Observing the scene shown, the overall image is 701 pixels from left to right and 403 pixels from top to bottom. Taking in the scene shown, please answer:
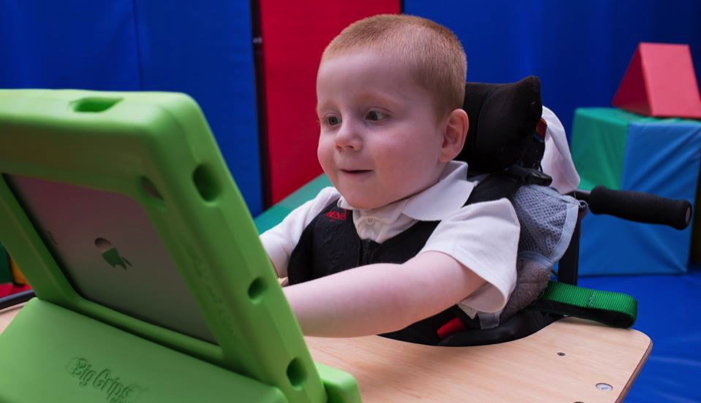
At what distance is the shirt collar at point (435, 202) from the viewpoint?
28.3 inches

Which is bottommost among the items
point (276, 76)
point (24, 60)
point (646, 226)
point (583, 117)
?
point (646, 226)

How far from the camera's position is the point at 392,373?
578 mm

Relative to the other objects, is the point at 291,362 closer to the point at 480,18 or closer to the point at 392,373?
the point at 392,373

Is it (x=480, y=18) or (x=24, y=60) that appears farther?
(x=480, y=18)

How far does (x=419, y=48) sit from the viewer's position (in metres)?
0.72

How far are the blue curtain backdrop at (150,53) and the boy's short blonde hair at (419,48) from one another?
3.77ft

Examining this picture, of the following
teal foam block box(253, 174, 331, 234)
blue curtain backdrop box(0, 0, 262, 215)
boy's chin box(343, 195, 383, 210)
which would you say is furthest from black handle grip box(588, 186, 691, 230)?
blue curtain backdrop box(0, 0, 262, 215)

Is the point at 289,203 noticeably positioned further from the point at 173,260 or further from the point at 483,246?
the point at 173,260

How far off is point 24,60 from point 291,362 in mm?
1503

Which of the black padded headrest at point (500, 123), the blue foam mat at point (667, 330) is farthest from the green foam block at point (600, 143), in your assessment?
the black padded headrest at point (500, 123)

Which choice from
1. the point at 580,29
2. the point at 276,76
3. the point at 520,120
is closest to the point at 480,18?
the point at 580,29

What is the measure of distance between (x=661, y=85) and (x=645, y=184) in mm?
392

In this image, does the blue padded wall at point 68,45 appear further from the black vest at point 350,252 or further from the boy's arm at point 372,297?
the boy's arm at point 372,297

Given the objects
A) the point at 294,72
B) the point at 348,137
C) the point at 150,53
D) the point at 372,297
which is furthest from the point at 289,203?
the point at 372,297
